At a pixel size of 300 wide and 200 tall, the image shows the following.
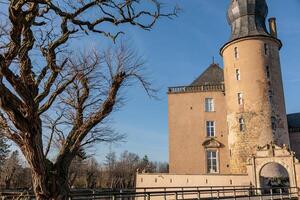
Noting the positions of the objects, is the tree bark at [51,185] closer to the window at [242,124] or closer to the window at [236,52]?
the window at [242,124]

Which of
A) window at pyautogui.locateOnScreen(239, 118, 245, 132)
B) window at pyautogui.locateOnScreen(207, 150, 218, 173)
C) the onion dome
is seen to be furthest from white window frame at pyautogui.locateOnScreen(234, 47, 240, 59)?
window at pyautogui.locateOnScreen(207, 150, 218, 173)

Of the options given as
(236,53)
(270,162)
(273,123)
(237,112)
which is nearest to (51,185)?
(270,162)

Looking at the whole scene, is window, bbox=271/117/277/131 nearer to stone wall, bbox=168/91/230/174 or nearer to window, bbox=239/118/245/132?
window, bbox=239/118/245/132

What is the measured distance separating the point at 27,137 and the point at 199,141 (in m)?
30.7

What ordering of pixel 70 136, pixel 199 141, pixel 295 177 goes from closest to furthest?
pixel 70 136 < pixel 295 177 < pixel 199 141

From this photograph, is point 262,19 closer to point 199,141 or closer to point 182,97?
point 182,97

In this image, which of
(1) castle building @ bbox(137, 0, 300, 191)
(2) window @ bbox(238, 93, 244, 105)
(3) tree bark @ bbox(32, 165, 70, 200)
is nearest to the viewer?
(3) tree bark @ bbox(32, 165, 70, 200)

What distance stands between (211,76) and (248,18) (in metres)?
7.95

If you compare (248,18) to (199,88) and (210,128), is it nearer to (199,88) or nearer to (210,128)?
(199,88)

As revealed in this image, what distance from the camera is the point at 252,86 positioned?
33906 millimetres

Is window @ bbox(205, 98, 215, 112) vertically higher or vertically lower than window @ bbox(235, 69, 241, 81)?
lower

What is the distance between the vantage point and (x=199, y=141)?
1436 inches

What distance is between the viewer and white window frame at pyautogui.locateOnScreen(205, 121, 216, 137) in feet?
120

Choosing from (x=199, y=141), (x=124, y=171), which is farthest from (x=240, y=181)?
(x=124, y=171)
